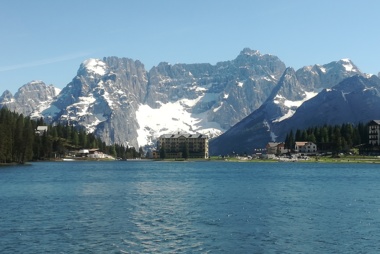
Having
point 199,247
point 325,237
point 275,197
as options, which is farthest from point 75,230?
point 275,197

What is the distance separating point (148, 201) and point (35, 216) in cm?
2147

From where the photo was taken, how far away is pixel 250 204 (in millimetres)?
76000

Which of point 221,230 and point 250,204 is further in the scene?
point 250,204

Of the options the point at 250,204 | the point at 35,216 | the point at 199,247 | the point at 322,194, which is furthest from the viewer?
the point at 322,194

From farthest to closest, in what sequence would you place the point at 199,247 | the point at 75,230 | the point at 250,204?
the point at 250,204 → the point at 75,230 → the point at 199,247

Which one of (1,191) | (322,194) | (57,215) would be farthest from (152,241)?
(1,191)

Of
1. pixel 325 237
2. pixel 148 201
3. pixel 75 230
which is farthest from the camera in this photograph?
pixel 148 201

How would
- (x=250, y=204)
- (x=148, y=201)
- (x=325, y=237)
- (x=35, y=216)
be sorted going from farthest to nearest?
(x=148, y=201)
(x=250, y=204)
(x=35, y=216)
(x=325, y=237)

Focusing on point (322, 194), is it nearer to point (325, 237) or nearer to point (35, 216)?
point (325, 237)

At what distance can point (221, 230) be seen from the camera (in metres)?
54.3

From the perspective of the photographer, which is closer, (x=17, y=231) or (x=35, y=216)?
(x=17, y=231)

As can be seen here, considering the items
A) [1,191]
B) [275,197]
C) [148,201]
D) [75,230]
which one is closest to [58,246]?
[75,230]

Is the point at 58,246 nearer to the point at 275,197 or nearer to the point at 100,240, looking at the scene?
the point at 100,240

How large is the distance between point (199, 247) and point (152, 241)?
518 centimetres
